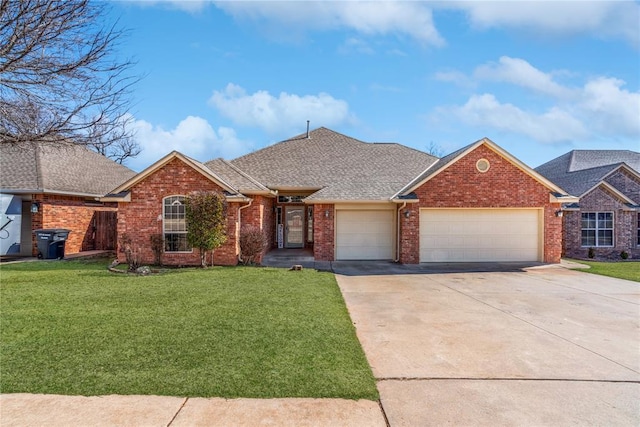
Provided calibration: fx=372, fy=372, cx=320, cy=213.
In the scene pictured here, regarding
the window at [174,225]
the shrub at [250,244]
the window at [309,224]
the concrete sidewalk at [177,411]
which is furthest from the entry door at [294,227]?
the concrete sidewalk at [177,411]

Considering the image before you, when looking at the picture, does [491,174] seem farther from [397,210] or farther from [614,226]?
[614,226]

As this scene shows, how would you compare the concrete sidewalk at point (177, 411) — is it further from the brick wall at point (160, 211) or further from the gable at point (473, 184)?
the gable at point (473, 184)

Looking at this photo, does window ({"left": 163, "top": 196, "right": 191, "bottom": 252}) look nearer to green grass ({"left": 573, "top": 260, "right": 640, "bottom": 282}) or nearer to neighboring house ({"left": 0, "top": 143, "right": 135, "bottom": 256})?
neighboring house ({"left": 0, "top": 143, "right": 135, "bottom": 256})

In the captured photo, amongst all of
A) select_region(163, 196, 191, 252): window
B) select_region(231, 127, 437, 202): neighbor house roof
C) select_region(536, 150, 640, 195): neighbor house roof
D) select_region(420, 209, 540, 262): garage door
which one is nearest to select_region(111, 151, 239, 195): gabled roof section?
select_region(163, 196, 191, 252): window

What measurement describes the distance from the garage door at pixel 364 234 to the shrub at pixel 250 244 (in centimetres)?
349

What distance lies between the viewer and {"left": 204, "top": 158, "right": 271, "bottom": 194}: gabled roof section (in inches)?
550

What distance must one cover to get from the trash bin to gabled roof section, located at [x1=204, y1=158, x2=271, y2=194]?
633 centimetres

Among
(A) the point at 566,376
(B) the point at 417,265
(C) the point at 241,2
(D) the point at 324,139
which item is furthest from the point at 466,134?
(A) the point at 566,376

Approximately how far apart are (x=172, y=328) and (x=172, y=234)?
322 inches

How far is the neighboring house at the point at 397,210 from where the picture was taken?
43.7ft

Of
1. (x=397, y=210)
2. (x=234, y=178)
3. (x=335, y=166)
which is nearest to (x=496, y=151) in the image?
(x=397, y=210)

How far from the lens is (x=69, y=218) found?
53.1 ft

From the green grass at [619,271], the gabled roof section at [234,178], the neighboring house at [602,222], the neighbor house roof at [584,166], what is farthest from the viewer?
the neighbor house roof at [584,166]

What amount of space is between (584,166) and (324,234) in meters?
19.1
